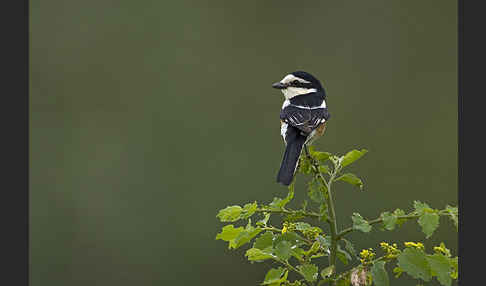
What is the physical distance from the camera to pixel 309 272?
7.82 ft

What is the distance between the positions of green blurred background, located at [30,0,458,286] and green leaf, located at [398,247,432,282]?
478 centimetres

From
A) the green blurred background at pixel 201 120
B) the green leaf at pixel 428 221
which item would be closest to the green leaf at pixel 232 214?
the green leaf at pixel 428 221

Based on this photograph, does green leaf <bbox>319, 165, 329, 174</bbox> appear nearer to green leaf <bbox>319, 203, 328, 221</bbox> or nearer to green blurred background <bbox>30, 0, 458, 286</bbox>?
green leaf <bbox>319, 203, 328, 221</bbox>

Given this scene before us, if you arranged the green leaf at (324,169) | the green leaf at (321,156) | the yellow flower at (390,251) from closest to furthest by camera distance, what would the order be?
the yellow flower at (390,251) → the green leaf at (324,169) → the green leaf at (321,156)

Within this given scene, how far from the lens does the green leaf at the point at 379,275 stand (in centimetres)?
230

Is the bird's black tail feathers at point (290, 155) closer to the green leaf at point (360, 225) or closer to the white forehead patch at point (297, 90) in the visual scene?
the white forehead patch at point (297, 90)

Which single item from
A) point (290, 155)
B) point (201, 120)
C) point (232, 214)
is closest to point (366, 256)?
point (232, 214)

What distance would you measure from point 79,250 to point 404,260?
5912 millimetres

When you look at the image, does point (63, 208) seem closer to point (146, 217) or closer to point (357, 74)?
point (146, 217)

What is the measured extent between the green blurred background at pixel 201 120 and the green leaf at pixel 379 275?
4.78 m

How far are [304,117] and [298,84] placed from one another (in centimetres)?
33

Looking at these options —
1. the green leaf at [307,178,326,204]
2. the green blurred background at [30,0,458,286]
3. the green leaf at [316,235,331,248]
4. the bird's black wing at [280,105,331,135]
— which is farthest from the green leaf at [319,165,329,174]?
the green blurred background at [30,0,458,286]

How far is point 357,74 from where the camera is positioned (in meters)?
9.26

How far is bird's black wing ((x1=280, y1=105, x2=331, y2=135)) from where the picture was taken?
3689mm
